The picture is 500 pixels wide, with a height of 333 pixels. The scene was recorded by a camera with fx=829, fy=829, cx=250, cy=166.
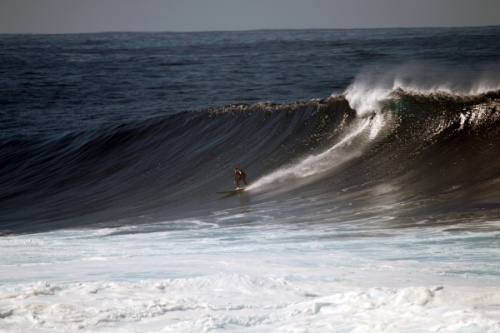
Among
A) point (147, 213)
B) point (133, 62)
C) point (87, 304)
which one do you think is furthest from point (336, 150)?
point (133, 62)

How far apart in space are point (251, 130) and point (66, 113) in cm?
1249

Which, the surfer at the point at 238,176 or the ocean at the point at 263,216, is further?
the surfer at the point at 238,176

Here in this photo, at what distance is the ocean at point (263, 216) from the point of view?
639 centimetres

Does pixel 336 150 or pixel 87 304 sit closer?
pixel 87 304

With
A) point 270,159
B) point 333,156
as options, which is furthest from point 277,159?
point 333,156

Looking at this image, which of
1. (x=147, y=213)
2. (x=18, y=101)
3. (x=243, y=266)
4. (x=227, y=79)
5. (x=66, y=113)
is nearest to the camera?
(x=243, y=266)

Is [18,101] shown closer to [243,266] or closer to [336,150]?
[336,150]

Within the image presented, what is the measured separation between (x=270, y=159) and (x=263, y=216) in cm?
434

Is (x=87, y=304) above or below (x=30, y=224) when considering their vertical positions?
below

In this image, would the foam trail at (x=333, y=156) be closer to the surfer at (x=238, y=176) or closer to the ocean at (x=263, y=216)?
the ocean at (x=263, y=216)

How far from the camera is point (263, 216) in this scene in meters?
11.2

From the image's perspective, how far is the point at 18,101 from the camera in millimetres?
32594

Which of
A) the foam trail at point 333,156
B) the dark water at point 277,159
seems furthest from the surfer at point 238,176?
the dark water at point 277,159

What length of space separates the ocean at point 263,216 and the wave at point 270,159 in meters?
0.05
